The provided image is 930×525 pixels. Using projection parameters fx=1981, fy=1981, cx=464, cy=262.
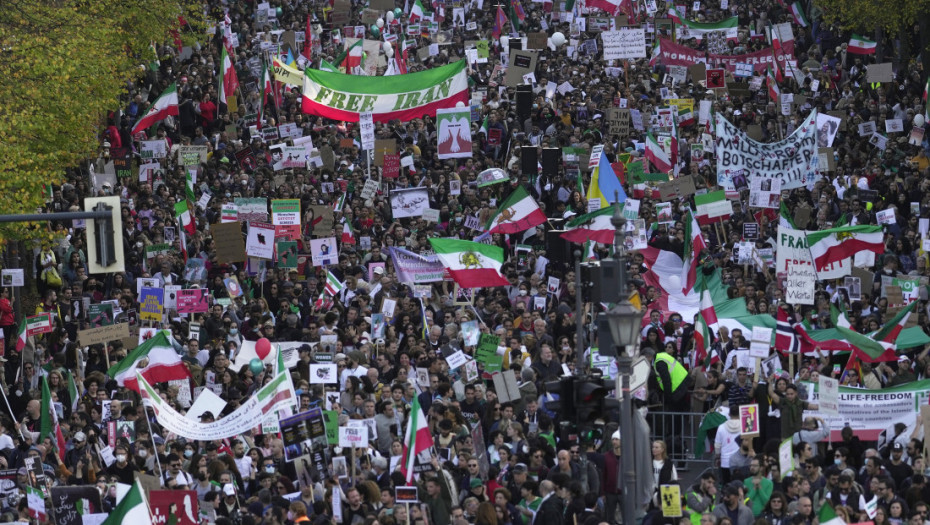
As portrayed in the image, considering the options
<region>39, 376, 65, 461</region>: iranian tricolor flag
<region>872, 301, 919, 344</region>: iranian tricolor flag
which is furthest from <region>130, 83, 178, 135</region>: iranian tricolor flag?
<region>872, 301, 919, 344</region>: iranian tricolor flag

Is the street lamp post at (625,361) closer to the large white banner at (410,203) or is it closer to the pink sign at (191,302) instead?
the pink sign at (191,302)

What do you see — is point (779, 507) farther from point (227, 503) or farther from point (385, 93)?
point (385, 93)

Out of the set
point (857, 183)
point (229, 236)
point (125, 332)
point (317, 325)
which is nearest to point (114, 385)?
point (125, 332)

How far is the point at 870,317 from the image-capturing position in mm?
26812

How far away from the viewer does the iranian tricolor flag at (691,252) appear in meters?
30.1

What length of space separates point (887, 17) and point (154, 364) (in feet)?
71.5

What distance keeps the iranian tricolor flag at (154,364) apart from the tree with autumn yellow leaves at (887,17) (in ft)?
68.4

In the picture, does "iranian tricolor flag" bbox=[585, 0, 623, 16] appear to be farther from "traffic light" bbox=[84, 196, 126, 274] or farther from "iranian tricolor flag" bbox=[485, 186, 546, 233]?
"traffic light" bbox=[84, 196, 126, 274]

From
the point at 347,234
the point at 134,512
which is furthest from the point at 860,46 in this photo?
the point at 134,512

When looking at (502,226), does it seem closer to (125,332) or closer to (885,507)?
(125,332)

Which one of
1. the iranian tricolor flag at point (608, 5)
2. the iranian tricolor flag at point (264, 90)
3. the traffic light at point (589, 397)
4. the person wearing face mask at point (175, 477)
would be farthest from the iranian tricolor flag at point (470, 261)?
the iranian tricolor flag at point (608, 5)

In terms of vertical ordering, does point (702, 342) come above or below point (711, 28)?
below

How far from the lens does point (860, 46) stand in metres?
42.5

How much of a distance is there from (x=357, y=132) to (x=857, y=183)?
1087 cm
